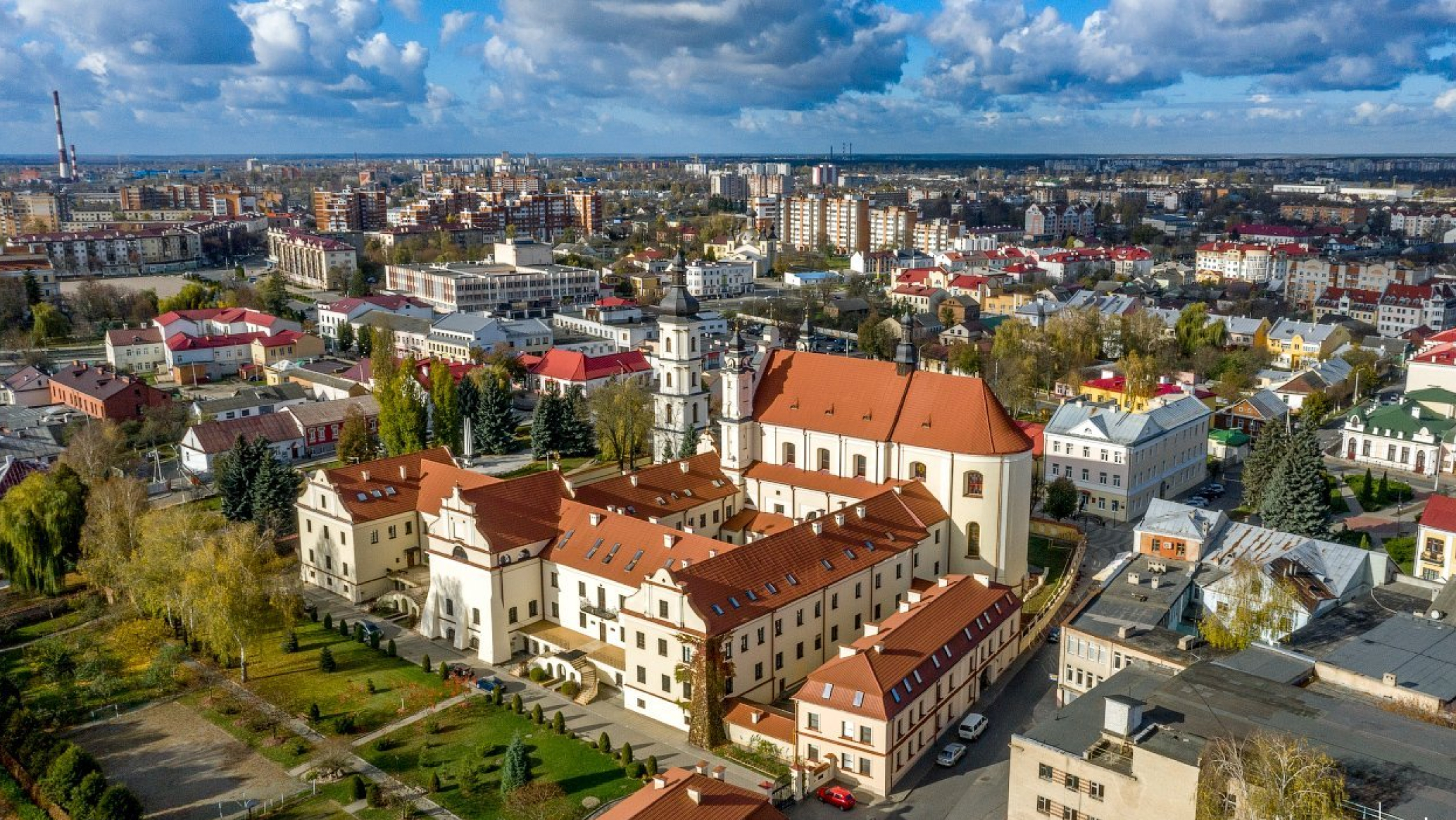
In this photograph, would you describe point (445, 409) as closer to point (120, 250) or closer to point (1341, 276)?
point (1341, 276)

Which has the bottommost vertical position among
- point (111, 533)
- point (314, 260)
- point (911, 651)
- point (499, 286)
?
point (911, 651)

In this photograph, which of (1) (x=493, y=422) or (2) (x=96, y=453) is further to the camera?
(1) (x=493, y=422)

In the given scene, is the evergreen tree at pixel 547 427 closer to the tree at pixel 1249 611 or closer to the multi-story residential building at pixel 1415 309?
the tree at pixel 1249 611

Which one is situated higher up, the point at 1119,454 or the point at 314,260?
the point at 314,260

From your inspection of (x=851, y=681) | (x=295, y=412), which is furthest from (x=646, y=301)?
(x=851, y=681)

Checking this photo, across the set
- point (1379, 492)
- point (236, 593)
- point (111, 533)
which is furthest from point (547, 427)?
point (1379, 492)
